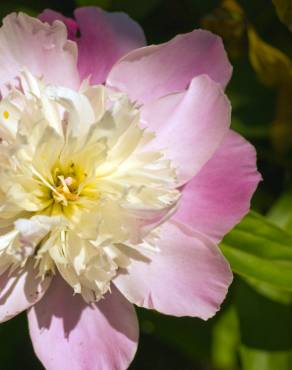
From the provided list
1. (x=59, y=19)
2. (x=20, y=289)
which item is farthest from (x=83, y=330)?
(x=59, y=19)

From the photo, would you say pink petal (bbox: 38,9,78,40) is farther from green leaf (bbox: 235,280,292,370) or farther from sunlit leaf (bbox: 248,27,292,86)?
green leaf (bbox: 235,280,292,370)

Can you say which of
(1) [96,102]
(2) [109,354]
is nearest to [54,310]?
(2) [109,354]

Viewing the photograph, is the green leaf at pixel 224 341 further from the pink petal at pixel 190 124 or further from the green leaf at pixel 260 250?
the pink petal at pixel 190 124

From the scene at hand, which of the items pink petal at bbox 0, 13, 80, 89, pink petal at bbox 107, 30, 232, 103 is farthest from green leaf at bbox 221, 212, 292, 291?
pink petal at bbox 0, 13, 80, 89

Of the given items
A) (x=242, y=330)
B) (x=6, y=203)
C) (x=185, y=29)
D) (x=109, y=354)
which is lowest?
(x=242, y=330)

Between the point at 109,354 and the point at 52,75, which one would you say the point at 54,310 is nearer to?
the point at 109,354
